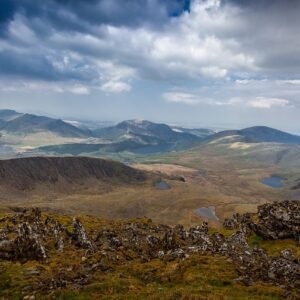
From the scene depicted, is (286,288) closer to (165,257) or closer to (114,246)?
(165,257)

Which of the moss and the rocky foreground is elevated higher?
the rocky foreground

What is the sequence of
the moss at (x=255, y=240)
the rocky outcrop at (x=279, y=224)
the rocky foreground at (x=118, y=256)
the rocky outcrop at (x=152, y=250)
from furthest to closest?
the moss at (x=255, y=240) → the rocky outcrop at (x=279, y=224) → the rocky outcrop at (x=152, y=250) → the rocky foreground at (x=118, y=256)

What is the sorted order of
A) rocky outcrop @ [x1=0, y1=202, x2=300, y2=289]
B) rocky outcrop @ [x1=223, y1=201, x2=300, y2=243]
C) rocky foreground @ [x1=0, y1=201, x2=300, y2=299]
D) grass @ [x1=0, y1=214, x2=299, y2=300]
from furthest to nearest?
rocky outcrop @ [x1=223, y1=201, x2=300, y2=243]
rocky outcrop @ [x1=0, y1=202, x2=300, y2=289]
rocky foreground @ [x1=0, y1=201, x2=300, y2=299]
grass @ [x1=0, y1=214, x2=299, y2=300]

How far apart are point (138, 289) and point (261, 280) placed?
18601 mm

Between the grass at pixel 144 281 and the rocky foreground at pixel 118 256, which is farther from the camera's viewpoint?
the rocky foreground at pixel 118 256

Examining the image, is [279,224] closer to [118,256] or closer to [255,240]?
[255,240]

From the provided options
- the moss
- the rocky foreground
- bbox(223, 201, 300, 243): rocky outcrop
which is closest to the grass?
the rocky foreground

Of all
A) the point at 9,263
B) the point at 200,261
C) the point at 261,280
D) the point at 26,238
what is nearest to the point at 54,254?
the point at 26,238

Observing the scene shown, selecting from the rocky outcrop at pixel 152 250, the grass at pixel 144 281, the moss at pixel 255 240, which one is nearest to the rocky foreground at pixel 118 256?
the rocky outcrop at pixel 152 250

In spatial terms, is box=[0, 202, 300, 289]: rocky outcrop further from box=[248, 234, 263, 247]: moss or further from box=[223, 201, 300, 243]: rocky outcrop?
box=[248, 234, 263, 247]: moss

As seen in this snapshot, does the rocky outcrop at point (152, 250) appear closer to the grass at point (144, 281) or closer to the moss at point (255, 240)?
the grass at point (144, 281)

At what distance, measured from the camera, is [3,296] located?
40812 mm

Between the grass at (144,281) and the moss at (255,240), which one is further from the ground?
the grass at (144,281)

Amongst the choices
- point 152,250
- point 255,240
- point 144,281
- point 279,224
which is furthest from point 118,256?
point 279,224
